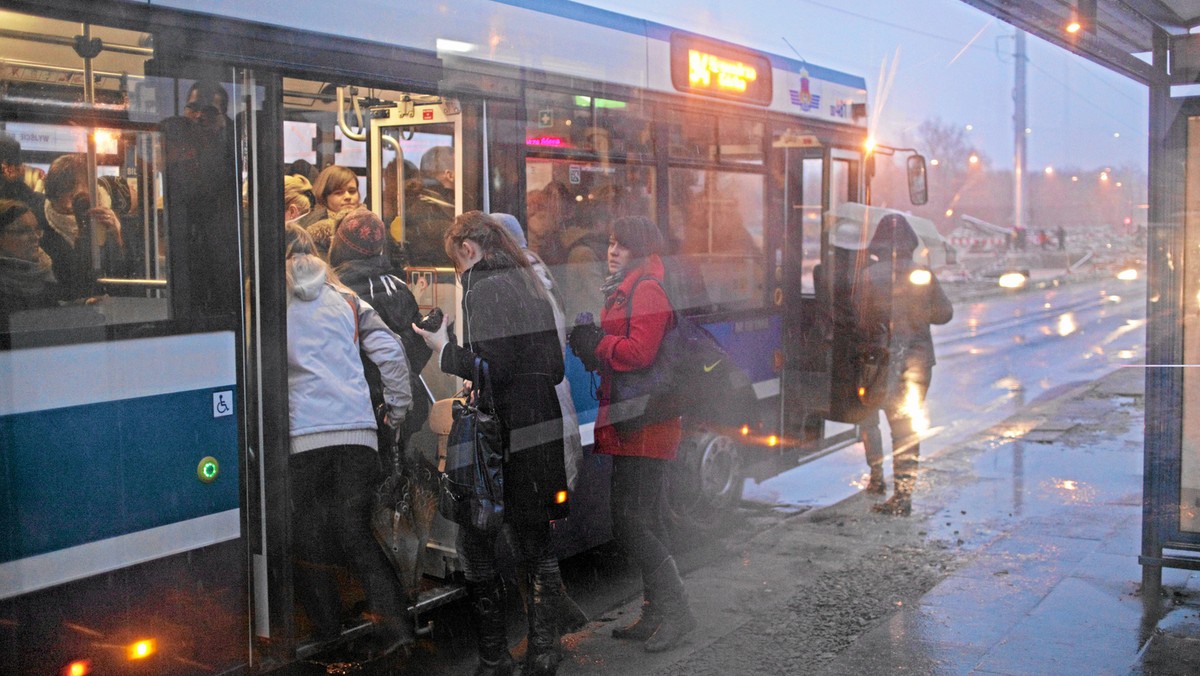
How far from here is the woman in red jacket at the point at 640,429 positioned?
5.06 meters

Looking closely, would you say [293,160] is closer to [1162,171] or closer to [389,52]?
[389,52]

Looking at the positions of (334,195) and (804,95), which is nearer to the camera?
(334,195)

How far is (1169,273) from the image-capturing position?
5.69 m

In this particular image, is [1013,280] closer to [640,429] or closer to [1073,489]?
[1073,489]

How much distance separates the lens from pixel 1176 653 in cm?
494

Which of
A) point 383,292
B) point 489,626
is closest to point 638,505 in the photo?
point 489,626

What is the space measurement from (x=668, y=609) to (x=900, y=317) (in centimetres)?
360

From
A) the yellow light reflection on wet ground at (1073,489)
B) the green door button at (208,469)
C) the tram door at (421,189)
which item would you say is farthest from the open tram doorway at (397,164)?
the yellow light reflection on wet ground at (1073,489)

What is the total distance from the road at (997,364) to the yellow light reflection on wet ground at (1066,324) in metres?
0.02

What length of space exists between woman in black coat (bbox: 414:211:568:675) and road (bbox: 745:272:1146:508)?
402cm

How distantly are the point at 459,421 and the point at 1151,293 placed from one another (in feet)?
12.0

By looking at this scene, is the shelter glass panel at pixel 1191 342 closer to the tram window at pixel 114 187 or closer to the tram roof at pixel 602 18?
the tram roof at pixel 602 18

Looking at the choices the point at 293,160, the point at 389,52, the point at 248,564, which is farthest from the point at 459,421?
the point at 293,160

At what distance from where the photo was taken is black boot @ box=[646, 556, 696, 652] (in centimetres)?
525
